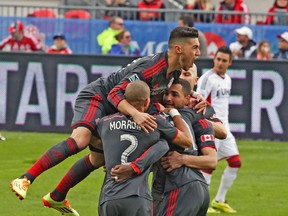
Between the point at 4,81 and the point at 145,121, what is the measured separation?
12.6m

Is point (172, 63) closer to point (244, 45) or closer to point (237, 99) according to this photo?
point (237, 99)

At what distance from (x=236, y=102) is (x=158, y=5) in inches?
184

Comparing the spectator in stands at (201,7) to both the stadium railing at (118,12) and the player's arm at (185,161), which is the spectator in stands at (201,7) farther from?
the player's arm at (185,161)

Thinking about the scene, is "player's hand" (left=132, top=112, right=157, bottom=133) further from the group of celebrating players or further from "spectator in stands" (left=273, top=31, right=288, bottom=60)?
"spectator in stands" (left=273, top=31, right=288, bottom=60)

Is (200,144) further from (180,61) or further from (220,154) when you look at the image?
(220,154)

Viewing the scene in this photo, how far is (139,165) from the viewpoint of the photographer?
920cm

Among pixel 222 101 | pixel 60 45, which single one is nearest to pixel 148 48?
pixel 60 45

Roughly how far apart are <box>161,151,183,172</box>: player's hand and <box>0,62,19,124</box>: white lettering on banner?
482 inches

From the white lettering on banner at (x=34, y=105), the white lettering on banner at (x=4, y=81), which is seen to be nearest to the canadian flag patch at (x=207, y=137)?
the white lettering on banner at (x=34, y=105)

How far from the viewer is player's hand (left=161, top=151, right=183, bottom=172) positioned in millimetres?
9523

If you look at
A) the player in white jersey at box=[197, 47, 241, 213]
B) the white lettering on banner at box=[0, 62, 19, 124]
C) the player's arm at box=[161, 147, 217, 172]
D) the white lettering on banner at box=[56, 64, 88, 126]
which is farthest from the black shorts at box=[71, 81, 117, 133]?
the white lettering on banner at box=[0, 62, 19, 124]

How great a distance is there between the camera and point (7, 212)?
13.6 m

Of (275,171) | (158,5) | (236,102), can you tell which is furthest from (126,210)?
(158,5)

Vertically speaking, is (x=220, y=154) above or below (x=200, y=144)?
below
